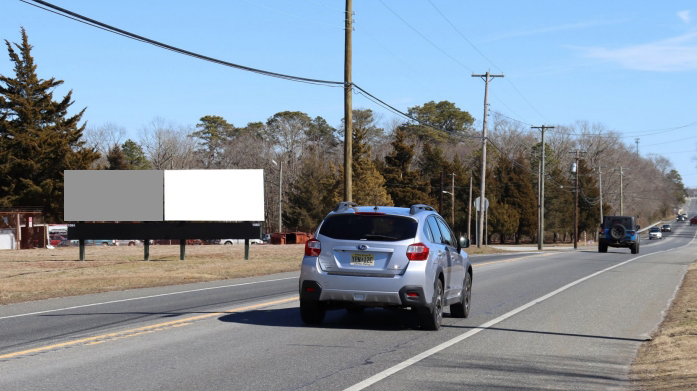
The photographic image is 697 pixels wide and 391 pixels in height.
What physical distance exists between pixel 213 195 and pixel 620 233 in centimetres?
2716

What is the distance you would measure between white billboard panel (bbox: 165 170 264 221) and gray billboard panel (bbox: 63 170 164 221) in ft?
1.63

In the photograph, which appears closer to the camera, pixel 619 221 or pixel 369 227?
pixel 369 227

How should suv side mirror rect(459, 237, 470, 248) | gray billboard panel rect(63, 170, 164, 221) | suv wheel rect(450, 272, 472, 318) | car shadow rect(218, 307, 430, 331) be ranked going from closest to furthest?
car shadow rect(218, 307, 430, 331), suv side mirror rect(459, 237, 470, 248), suv wheel rect(450, 272, 472, 318), gray billboard panel rect(63, 170, 164, 221)

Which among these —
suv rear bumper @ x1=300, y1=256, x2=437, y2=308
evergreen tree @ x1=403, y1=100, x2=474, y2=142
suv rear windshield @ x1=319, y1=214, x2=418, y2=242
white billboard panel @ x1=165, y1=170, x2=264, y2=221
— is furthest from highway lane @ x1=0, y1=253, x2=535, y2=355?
evergreen tree @ x1=403, y1=100, x2=474, y2=142

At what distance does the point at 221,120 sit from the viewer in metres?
128

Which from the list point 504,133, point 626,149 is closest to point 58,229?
point 504,133

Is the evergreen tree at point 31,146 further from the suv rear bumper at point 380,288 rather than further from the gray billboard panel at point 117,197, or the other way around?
the suv rear bumper at point 380,288

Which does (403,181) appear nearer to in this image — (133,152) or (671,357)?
(133,152)

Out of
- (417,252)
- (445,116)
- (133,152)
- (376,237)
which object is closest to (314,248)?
(376,237)

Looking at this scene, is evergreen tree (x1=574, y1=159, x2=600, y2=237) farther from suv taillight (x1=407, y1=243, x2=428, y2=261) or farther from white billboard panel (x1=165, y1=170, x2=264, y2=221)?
suv taillight (x1=407, y1=243, x2=428, y2=261)

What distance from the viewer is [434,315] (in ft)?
37.7

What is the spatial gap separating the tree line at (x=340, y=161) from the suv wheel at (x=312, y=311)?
1448 inches

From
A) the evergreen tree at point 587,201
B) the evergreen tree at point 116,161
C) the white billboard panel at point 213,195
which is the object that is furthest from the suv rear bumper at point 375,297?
the evergreen tree at point 587,201

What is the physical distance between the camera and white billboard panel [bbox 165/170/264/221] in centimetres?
3161
